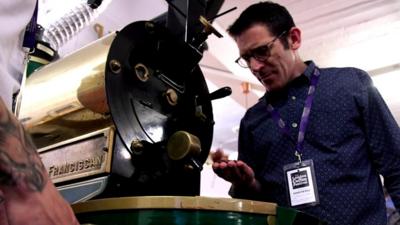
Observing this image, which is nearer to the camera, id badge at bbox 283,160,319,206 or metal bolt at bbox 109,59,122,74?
metal bolt at bbox 109,59,122,74

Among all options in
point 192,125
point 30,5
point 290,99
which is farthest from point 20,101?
point 290,99

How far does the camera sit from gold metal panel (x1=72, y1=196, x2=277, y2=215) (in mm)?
734

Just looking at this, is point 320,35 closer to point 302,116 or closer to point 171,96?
point 302,116

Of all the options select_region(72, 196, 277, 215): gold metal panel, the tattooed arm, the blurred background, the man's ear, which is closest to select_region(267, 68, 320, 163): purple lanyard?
the man's ear

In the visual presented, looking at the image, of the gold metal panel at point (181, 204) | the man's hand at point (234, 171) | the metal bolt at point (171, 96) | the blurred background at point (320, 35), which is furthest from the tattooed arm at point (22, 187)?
the blurred background at point (320, 35)

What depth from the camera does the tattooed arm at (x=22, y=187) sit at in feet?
1.75

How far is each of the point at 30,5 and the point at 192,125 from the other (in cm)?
44

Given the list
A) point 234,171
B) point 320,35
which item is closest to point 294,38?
point 234,171

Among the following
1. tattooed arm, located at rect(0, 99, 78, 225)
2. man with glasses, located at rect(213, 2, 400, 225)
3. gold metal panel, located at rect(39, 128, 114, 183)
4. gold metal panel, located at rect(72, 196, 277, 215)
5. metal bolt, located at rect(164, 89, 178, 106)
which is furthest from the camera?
man with glasses, located at rect(213, 2, 400, 225)

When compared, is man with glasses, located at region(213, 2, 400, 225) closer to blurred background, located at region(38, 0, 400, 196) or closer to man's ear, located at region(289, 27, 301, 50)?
man's ear, located at region(289, 27, 301, 50)

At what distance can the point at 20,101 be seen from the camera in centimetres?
115

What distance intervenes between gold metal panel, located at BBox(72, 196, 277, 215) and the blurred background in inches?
51.1

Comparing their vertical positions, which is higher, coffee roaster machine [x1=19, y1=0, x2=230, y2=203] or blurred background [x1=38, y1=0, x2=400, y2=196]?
blurred background [x1=38, y1=0, x2=400, y2=196]

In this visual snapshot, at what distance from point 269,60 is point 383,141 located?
445 mm
